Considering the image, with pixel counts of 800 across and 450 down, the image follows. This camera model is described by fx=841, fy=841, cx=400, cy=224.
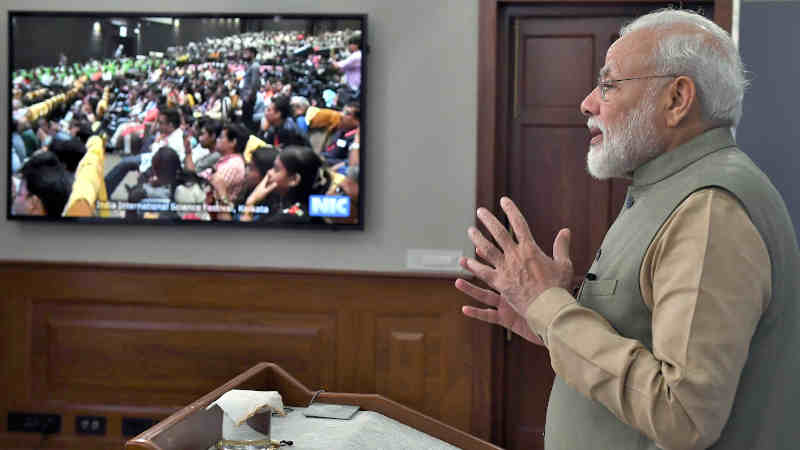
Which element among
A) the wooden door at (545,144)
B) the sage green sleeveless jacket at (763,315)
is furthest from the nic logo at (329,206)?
the sage green sleeveless jacket at (763,315)

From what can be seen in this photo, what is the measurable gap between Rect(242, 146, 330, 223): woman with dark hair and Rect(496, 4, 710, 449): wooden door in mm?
915

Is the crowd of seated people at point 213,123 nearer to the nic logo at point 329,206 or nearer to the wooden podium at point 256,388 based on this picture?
→ the nic logo at point 329,206

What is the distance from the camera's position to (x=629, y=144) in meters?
1.42

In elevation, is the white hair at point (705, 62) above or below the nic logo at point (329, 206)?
above

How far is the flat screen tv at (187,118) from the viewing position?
4.04m

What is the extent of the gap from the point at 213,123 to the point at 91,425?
5.31 feet

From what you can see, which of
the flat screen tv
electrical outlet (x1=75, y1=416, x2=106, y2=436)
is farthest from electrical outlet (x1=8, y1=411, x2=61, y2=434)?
the flat screen tv

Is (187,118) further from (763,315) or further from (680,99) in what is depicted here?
(763,315)

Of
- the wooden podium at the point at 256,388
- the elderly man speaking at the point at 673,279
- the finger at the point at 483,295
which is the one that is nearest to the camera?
the elderly man speaking at the point at 673,279

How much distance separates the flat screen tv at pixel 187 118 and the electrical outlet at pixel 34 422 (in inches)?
39.1

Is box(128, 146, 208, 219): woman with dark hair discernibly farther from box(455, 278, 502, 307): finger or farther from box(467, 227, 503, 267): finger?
box(467, 227, 503, 267): finger

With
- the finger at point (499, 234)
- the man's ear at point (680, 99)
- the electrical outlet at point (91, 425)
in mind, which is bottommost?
the electrical outlet at point (91, 425)

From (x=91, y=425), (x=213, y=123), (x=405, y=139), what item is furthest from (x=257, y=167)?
(x=91, y=425)

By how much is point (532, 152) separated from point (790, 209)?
4.52 feet
